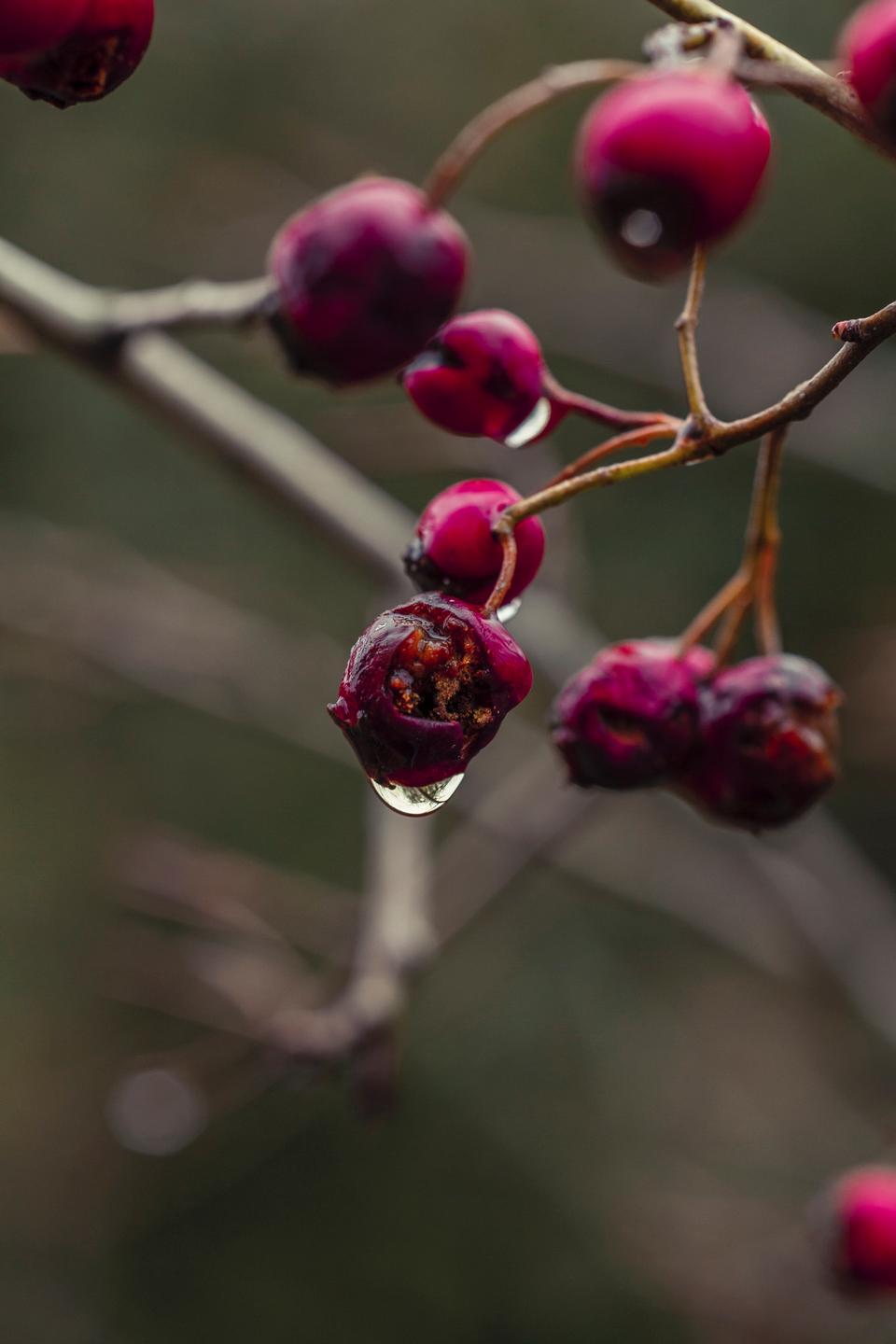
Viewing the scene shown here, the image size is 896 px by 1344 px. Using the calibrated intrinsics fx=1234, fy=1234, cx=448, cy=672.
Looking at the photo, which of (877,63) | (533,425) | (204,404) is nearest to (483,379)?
(533,425)

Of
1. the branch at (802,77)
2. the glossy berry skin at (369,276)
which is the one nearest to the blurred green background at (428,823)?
the glossy berry skin at (369,276)

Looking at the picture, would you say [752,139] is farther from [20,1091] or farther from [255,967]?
[20,1091]

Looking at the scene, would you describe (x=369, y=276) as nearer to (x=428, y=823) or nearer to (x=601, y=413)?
(x=601, y=413)

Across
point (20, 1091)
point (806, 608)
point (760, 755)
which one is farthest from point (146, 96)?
point (760, 755)

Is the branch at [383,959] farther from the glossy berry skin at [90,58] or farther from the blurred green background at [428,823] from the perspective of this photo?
the glossy berry skin at [90,58]

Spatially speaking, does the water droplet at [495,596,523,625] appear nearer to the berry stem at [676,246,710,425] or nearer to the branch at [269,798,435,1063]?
the berry stem at [676,246,710,425]

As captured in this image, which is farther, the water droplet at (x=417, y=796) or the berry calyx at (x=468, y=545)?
the berry calyx at (x=468, y=545)
